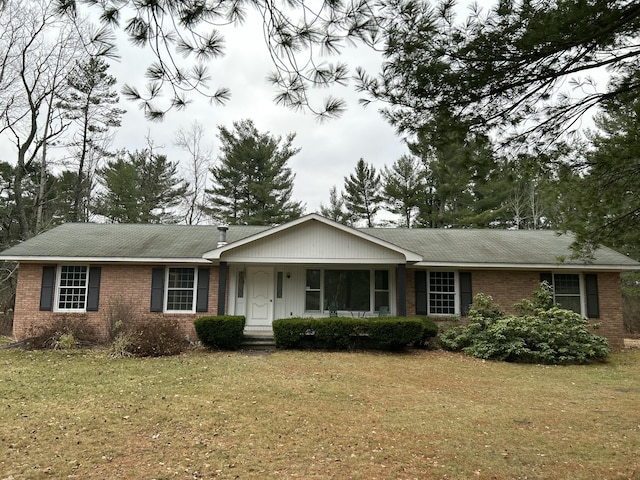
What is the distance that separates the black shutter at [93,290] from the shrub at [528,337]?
1029 centimetres

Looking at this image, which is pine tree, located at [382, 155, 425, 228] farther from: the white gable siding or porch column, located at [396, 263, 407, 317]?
the white gable siding

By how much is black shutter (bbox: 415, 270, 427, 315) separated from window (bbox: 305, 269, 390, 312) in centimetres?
97

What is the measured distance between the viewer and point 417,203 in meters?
26.6

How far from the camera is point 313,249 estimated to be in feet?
41.5

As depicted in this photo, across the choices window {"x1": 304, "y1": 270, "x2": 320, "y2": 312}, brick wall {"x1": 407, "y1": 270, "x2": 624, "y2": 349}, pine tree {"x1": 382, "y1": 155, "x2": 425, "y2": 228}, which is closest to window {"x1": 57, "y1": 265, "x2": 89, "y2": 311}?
window {"x1": 304, "y1": 270, "x2": 320, "y2": 312}

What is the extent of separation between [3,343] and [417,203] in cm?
2139

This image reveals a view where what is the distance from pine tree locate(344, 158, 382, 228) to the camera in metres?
29.0

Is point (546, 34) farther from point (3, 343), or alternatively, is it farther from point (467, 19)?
point (3, 343)

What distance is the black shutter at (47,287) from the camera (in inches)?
506

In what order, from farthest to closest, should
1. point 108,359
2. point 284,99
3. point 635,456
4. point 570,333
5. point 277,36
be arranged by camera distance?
point 570,333 → point 108,359 → point 635,456 → point 284,99 → point 277,36

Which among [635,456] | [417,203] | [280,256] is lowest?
[635,456]

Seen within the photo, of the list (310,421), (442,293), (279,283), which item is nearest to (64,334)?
(279,283)

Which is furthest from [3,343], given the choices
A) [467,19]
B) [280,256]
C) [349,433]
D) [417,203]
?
[417,203]

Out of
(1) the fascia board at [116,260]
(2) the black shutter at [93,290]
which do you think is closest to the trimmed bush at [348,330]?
(1) the fascia board at [116,260]
